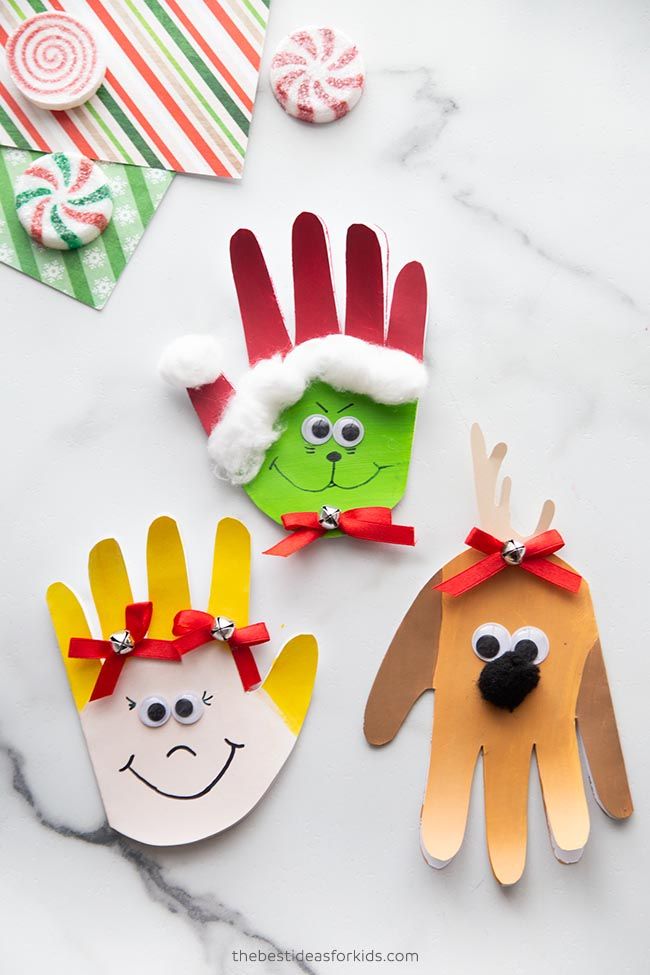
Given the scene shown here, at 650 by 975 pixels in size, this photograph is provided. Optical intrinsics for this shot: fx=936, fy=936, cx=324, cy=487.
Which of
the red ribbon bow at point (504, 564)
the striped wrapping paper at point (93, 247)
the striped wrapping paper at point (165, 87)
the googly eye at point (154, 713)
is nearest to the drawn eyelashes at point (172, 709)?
the googly eye at point (154, 713)

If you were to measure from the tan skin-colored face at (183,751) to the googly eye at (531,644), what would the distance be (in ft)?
1.13

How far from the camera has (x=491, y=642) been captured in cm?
122

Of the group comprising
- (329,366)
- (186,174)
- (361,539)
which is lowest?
(361,539)

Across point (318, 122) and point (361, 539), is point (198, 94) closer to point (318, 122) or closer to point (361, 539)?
point (318, 122)

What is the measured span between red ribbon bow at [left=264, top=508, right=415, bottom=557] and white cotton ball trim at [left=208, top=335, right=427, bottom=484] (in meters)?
0.09

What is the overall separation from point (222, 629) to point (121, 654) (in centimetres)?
14

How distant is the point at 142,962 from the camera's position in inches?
48.3

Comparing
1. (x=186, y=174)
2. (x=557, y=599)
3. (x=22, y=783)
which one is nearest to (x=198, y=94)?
(x=186, y=174)

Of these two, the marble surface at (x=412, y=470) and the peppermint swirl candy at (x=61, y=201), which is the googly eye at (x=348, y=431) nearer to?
the marble surface at (x=412, y=470)

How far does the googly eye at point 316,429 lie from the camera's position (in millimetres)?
1232

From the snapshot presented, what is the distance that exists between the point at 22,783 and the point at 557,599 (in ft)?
2.46

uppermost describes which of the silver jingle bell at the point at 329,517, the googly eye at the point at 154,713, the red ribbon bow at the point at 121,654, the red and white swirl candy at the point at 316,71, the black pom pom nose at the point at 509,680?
the red and white swirl candy at the point at 316,71

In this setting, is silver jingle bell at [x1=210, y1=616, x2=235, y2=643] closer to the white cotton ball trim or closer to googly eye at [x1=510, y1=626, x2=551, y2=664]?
the white cotton ball trim

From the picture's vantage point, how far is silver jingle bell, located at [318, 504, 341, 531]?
121 centimetres
